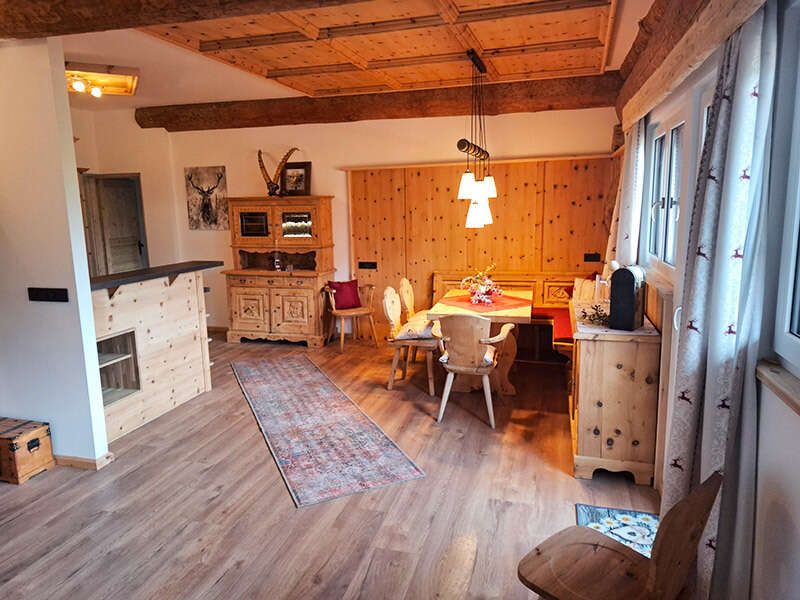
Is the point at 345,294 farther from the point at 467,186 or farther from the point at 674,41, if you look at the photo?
the point at 674,41

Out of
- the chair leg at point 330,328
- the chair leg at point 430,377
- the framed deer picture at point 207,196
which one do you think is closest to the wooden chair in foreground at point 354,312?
the chair leg at point 330,328

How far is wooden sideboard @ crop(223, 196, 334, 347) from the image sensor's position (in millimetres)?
6125

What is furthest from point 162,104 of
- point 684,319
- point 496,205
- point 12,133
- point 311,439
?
point 684,319

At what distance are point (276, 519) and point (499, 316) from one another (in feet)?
7.35

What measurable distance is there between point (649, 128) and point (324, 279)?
3697mm

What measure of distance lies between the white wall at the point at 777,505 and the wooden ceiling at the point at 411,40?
2.52 meters

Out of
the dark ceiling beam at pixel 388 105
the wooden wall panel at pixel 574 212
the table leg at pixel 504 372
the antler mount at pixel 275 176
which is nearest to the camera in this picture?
the table leg at pixel 504 372

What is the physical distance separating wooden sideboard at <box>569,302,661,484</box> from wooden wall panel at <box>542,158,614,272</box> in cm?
258

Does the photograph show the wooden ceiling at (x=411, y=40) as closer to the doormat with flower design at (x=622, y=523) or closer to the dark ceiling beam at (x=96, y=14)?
the dark ceiling beam at (x=96, y=14)

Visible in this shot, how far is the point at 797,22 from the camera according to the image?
63.2 inches

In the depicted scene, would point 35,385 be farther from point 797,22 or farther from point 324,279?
point 797,22

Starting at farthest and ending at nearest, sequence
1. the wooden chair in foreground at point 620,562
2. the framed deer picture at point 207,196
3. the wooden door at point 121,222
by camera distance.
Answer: the wooden door at point 121,222, the framed deer picture at point 207,196, the wooden chair in foreground at point 620,562

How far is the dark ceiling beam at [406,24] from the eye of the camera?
317 cm

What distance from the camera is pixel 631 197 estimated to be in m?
3.87
